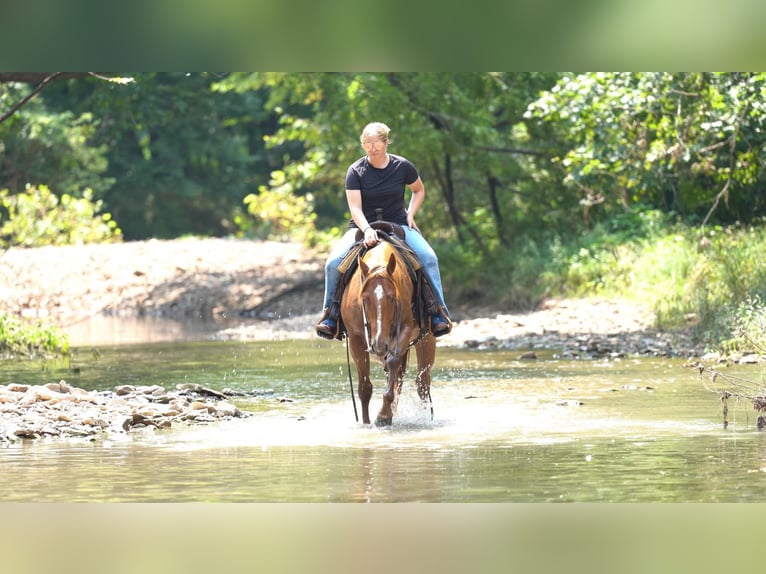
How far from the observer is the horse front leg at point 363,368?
12.8 m

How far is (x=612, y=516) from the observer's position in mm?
8648

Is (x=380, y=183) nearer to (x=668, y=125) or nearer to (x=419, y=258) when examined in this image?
(x=419, y=258)

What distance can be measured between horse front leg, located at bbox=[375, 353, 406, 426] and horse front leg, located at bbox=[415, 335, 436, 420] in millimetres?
634

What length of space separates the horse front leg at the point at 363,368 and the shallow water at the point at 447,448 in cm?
20

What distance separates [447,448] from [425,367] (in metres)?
2.32

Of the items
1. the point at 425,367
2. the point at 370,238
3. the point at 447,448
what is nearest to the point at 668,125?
the point at 425,367

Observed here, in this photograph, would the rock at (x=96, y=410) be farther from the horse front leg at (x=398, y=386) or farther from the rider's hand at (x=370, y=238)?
the rider's hand at (x=370, y=238)

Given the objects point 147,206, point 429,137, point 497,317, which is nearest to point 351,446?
point 497,317

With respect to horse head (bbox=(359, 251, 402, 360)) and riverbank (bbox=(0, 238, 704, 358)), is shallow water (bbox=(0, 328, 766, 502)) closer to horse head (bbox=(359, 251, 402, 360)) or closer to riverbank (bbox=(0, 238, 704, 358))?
horse head (bbox=(359, 251, 402, 360))

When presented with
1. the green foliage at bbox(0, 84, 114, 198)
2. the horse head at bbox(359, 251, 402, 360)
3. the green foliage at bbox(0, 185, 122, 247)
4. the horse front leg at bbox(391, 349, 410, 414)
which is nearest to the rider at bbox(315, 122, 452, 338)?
the horse front leg at bbox(391, 349, 410, 414)

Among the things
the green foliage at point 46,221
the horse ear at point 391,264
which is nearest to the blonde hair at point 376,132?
the horse ear at point 391,264

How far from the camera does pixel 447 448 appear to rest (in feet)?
37.1
